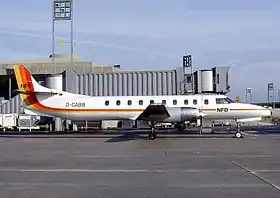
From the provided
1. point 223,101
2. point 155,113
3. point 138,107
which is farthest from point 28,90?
point 223,101

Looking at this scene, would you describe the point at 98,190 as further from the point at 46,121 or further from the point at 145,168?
the point at 46,121

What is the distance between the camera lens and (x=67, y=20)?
60062 millimetres

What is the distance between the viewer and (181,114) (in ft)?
98.3

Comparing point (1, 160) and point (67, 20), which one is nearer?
point (1, 160)

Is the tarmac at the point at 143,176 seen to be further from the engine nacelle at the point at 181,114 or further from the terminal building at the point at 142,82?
the terminal building at the point at 142,82

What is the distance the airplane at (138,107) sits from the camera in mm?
30308

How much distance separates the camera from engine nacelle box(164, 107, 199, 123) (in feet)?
98.3

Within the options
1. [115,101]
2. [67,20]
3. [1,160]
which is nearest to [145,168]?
[1,160]

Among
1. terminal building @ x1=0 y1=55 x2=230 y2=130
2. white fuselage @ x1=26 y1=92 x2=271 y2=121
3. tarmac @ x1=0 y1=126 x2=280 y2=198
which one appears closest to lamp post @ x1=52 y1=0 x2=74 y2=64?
terminal building @ x1=0 y1=55 x2=230 y2=130

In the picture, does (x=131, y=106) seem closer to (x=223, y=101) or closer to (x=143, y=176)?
(x=223, y=101)

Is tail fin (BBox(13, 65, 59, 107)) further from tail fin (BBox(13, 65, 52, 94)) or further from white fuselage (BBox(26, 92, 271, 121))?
white fuselage (BBox(26, 92, 271, 121))

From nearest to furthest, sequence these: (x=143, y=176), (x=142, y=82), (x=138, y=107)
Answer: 1. (x=143, y=176)
2. (x=138, y=107)
3. (x=142, y=82)

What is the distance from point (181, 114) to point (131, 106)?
535cm

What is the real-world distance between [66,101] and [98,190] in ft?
83.6
